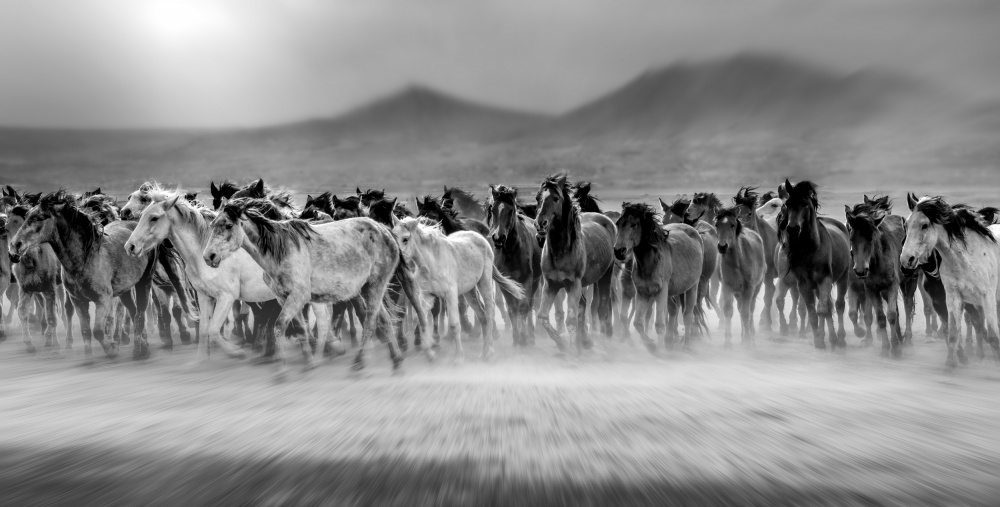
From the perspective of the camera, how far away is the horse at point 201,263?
403 inches

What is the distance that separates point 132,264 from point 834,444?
10543 mm

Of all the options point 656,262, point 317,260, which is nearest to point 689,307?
point 656,262

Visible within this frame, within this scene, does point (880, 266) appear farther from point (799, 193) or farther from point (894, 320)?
point (799, 193)

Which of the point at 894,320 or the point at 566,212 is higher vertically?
the point at 566,212

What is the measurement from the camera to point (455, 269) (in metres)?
12.0

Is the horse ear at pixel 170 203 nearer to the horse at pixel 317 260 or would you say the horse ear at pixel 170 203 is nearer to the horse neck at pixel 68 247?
the horse at pixel 317 260

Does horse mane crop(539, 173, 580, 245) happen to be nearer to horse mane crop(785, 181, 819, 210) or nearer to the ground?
the ground

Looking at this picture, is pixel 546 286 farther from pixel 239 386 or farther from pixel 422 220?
pixel 239 386

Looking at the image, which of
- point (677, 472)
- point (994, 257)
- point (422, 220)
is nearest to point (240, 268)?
point (422, 220)

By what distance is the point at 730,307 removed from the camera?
14.8 m

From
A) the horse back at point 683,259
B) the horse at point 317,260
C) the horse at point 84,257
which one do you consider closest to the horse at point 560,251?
the horse back at point 683,259

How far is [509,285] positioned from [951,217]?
7.08 metres

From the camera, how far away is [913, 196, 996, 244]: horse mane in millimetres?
10336

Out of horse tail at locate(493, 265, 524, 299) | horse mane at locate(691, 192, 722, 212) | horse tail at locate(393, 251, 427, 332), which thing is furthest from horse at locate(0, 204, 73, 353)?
horse mane at locate(691, 192, 722, 212)
